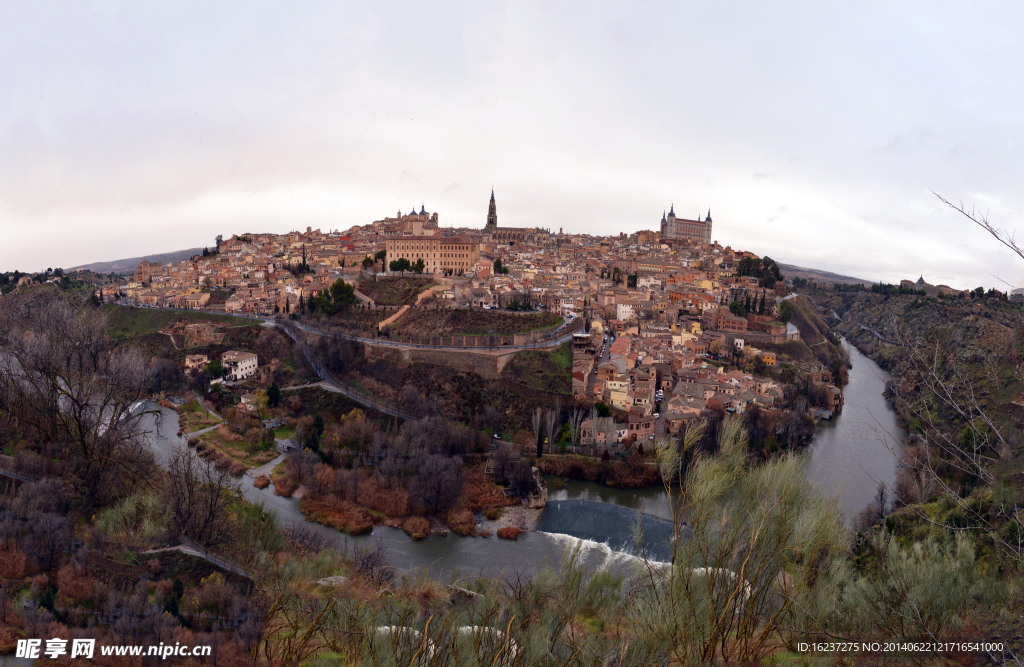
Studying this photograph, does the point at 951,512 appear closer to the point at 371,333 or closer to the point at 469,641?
the point at 469,641

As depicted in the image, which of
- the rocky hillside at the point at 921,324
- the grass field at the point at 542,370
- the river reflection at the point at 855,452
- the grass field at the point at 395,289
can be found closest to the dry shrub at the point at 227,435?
the grass field at the point at 542,370

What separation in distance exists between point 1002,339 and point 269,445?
81.8 feet

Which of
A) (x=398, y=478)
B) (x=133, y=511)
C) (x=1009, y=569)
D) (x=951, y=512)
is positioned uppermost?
(x=1009, y=569)

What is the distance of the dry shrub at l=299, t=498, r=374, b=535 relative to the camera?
433 inches

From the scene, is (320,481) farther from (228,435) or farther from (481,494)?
(228,435)

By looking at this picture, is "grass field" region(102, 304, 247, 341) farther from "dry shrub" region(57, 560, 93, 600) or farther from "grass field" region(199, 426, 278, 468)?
"dry shrub" region(57, 560, 93, 600)

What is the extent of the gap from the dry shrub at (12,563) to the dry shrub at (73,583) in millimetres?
411

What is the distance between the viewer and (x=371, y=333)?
2006 cm

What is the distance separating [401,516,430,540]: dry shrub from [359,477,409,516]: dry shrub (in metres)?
0.45

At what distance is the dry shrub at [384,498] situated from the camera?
1171cm

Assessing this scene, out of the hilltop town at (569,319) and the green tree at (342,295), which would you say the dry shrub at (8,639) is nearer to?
the hilltop town at (569,319)

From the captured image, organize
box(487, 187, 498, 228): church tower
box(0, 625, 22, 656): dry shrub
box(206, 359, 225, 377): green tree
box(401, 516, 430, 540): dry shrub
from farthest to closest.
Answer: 1. box(487, 187, 498, 228): church tower
2. box(206, 359, 225, 377): green tree
3. box(401, 516, 430, 540): dry shrub
4. box(0, 625, 22, 656): dry shrub

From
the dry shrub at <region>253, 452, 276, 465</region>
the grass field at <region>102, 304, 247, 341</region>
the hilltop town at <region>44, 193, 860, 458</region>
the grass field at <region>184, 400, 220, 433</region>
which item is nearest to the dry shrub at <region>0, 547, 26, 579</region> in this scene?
the dry shrub at <region>253, 452, 276, 465</region>

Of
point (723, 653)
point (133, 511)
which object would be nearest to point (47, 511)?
point (133, 511)
